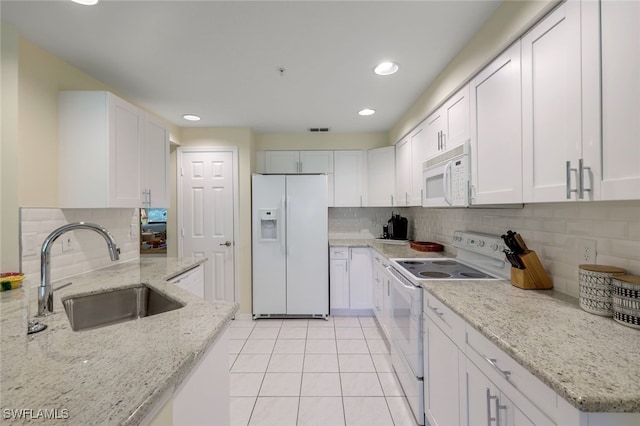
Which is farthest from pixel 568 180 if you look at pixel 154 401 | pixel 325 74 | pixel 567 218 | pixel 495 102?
pixel 325 74

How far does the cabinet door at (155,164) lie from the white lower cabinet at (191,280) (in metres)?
0.69

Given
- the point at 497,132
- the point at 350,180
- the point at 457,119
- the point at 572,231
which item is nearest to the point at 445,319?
the point at 572,231

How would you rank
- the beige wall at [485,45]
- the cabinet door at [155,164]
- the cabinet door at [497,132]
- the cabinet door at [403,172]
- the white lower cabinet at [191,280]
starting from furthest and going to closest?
the cabinet door at [403,172] → the cabinet door at [155,164] → the white lower cabinet at [191,280] → the cabinet door at [497,132] → the beige wall at [485,45]

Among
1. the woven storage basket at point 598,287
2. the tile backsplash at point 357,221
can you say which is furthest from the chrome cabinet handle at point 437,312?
the tile backsplash at point 357,221

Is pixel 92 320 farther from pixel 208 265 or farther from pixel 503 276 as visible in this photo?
pixel 503 276

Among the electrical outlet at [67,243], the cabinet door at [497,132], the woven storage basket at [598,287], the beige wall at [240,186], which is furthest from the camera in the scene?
the beige wall at [240,186]

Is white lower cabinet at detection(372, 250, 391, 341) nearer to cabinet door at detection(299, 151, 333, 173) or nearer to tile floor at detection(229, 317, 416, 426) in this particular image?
tile floor at detection(229, 317, 416, 426)

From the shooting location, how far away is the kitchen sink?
4.95 ft

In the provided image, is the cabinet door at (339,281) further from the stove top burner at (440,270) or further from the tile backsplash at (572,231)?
the tile backsplash at (572,231)

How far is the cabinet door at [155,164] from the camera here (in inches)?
92.8

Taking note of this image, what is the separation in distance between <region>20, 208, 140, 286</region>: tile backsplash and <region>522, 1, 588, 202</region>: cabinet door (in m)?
2.74

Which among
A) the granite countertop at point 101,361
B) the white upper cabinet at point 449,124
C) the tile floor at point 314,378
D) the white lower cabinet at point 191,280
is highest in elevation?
the white upper cabinet at point 449,124

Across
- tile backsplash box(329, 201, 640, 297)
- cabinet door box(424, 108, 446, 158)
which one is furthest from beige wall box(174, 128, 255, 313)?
tile backsplash box(329, 201, 640, 297)

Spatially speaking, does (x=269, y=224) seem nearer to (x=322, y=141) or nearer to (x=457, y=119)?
(x=322, y=141)
